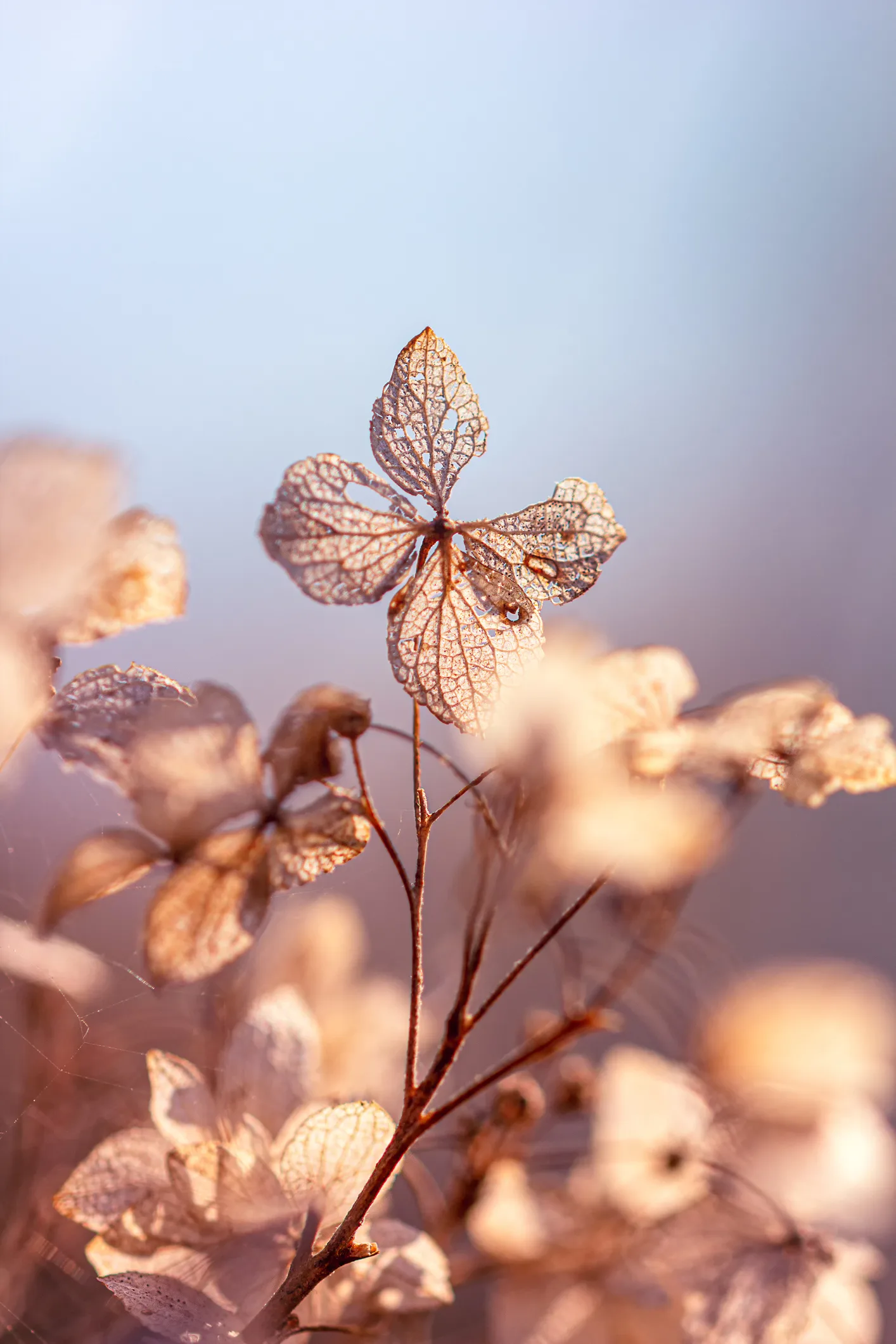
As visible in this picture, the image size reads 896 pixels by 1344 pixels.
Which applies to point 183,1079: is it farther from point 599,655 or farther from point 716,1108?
point 716,1108

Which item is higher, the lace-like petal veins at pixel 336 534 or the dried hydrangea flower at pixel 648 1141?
the lace-like petal veins at pixel 336 534

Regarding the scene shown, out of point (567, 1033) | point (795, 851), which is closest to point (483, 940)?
point (567, 1033)

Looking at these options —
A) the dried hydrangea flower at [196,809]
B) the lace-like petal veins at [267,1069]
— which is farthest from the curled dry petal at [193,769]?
the lace-like petal veins at [267,1069]

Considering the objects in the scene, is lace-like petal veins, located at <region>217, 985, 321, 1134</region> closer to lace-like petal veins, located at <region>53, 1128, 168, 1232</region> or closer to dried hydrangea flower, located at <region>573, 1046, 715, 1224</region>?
lace-like petal veins, located at <region>53, 1128, 168, 1232</region>

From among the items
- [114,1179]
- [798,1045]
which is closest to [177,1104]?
[114,1179]

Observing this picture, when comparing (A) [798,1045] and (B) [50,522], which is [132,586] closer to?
(B) [50,522]

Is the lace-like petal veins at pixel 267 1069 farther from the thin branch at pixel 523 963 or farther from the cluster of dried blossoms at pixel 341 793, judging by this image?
the thin branch at pixel 523 963

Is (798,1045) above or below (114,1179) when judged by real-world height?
above
